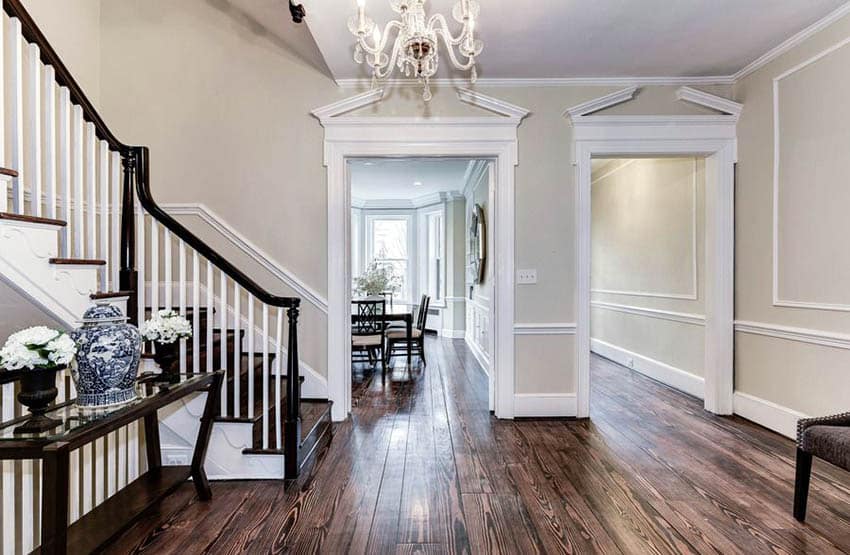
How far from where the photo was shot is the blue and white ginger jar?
172 cm

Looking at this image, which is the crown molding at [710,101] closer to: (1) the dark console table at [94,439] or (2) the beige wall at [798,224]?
(2) the beige wall at [798,224]

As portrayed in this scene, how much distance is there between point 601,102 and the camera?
11.5ft

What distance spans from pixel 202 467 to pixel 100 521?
1.58 ft

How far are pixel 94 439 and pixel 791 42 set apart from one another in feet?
15.0

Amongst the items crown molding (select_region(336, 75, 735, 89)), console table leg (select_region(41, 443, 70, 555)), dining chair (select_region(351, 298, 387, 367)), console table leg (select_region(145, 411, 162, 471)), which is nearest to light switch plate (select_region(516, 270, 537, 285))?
crown molding (select_region(336, 75, 735, 89))

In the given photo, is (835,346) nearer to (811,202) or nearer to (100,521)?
(811,202)

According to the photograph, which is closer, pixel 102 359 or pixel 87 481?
pixel 102 359

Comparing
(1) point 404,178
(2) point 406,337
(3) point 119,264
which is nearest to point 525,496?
(3) point 119,264

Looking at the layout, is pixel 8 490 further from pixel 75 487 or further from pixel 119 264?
pixel 119 264

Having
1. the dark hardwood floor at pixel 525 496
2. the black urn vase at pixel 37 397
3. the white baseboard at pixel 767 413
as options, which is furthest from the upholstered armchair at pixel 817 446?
the black urn vase at pixel 37 397

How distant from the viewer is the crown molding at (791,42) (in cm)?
273

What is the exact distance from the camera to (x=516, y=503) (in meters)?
2.22

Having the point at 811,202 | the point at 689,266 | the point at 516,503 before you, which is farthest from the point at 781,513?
the point at 689,266

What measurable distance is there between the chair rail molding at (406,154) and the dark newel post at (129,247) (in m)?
1.35
